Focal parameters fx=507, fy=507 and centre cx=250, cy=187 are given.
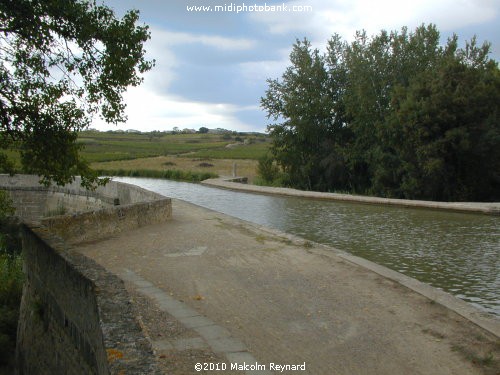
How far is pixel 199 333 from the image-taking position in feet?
18.0

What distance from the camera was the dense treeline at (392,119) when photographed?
803 inches

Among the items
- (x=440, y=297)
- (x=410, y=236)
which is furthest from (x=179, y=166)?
(x=440, y=297)

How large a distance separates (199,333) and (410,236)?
846 centimetres

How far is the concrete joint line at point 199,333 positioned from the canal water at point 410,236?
3.75 metres

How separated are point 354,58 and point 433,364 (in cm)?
2365

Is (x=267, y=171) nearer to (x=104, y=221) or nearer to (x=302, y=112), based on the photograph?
(x=302, y=112)

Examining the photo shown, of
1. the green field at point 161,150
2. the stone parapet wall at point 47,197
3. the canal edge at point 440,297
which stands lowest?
the stone parapet wall at point 47,197

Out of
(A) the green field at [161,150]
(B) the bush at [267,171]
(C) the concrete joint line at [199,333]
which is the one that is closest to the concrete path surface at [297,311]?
(C) the concrete joint line at [199,333]

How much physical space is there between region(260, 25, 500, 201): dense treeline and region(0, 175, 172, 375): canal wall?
12.1m

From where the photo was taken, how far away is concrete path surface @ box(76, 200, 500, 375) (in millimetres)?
4926

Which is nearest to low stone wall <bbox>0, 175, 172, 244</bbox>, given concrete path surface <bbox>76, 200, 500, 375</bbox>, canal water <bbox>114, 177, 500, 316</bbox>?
concrete path surface <bbox>76, 200, 500, 375</bbox>

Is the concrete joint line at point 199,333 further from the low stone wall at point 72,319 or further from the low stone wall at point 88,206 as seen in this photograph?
the low stone wall at point 88,206

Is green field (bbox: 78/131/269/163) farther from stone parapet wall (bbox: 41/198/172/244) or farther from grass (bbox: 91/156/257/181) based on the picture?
stone parapet wall (bbox: 41/198/172/244)

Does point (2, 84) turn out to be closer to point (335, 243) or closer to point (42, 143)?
point (42, 143)
